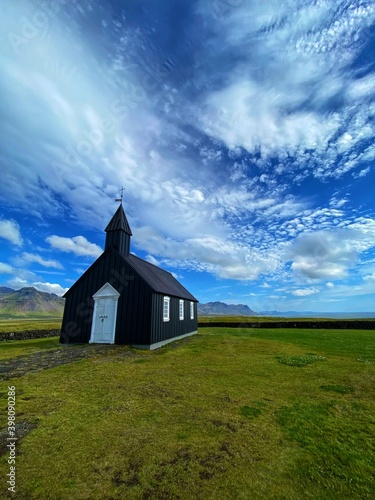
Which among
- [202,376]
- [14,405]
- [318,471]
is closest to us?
[318,471]

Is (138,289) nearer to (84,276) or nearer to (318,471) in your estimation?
(84,276)

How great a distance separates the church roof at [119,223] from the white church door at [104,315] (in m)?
4.92

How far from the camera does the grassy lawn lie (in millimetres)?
3955

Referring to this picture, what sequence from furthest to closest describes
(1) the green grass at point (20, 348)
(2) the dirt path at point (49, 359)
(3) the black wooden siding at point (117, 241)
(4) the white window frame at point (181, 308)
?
(4) the white window frame at point (181, 308)
(3) the black wooden siding at point (117, 241)
(1) the green grass at point (20, 348)
(2) the dirt path at point (49, 359)

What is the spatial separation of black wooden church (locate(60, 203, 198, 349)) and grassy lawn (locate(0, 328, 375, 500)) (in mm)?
6885

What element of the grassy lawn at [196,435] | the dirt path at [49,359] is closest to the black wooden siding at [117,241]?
the dirt path at [49,359]

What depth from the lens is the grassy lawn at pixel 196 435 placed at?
3955 millimetres

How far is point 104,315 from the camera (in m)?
18.3

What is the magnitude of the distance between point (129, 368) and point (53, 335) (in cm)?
2127

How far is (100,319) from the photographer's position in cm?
1839

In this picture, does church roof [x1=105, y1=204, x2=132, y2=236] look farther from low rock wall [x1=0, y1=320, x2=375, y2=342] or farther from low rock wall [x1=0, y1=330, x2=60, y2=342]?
low rock wall [x1=0, y1=320, x2=375, y2=342]

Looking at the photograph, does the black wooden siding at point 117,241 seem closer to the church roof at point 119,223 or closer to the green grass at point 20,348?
the church roof at point 119,223

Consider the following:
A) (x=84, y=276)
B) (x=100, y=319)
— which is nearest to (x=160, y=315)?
(x=100, y=319)

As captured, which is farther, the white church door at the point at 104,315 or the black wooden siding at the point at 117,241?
the black wooden siding at the point at 117,241
